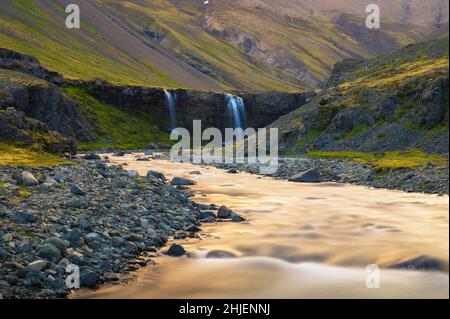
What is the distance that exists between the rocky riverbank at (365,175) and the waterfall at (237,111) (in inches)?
3907

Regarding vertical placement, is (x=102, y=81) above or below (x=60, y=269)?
above

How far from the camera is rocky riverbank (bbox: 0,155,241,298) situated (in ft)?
55.6

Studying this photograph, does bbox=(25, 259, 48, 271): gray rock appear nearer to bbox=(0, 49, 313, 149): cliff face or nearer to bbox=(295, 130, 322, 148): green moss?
bbox=(295, 130, 322, 148): green moss

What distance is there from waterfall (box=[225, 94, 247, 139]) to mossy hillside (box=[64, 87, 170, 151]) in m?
24.9

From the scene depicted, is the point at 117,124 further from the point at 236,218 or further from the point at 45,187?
the point at 236,218

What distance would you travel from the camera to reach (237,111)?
172 m

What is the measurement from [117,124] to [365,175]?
10653 centimetres

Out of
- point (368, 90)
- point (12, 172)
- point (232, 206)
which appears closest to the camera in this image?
point (12, 172)

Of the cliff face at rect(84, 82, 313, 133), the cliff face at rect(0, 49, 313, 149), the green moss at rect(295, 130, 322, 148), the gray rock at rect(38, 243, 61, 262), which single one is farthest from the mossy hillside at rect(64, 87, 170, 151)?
the gray rock at rect(38, 243, 61, 262)

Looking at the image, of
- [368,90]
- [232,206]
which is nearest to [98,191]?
[232,206]

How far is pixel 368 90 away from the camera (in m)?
92.4

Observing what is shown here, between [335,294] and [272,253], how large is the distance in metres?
6.04
